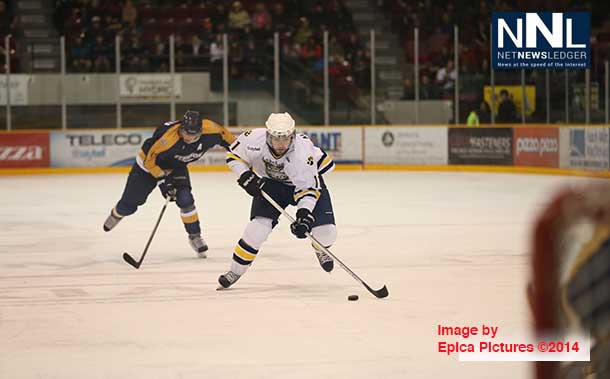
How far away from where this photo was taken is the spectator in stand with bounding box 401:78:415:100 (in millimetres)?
18494

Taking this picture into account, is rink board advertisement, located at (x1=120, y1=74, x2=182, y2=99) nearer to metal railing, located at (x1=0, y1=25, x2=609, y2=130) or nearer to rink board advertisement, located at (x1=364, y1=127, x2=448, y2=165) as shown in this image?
metal railing, located at (x1=0, y1=25, x2=609, y2=130)

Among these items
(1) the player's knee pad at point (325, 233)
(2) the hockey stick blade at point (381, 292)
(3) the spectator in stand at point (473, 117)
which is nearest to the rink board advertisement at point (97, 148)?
(3) the spectator in stand at point (473, 117)

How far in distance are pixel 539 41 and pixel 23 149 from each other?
8933mm

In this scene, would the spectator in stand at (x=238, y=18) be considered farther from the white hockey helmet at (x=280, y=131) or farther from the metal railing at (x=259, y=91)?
the white hockey helmet at (x=280, y=131)

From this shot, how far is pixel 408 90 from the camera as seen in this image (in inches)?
730

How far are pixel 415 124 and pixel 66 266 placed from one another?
37.7ft

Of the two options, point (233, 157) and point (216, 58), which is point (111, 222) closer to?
point (233, 157)

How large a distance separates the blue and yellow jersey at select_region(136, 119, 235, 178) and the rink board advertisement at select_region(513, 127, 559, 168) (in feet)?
32.4

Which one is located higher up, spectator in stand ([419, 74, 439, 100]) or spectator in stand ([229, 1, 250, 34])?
spectator in stand ([229, 1, 250, 34])

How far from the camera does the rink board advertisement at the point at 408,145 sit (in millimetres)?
18516

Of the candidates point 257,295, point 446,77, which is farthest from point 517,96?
point 257,295

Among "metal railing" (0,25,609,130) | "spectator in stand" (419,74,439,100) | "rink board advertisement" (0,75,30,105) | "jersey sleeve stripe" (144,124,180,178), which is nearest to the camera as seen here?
"jersey sleeve stripe" (144,124,180,178)

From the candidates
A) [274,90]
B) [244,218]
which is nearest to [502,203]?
[244,218]

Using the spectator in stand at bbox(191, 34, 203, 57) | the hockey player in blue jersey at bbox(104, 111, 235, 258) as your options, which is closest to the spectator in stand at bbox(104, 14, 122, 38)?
the spectator in stand at bbox(191, 34, 203, 57)
